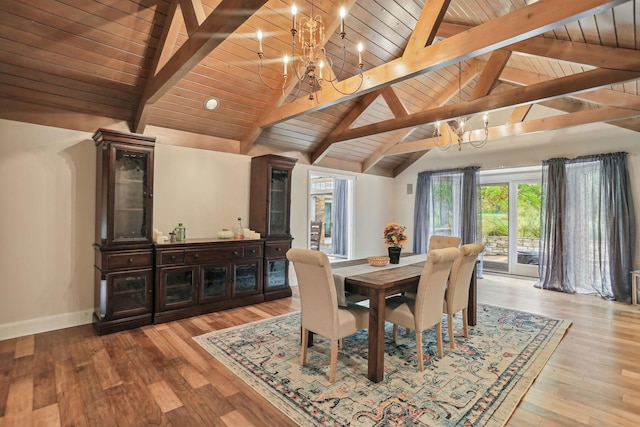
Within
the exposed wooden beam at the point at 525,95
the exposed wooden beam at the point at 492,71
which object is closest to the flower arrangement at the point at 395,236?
the exposed wooden beam at the point at 525,95

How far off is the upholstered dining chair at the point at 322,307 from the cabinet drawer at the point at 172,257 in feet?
6.19

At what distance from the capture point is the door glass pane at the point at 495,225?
6434 mm

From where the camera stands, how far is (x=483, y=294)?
510cm

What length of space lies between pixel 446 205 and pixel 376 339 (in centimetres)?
512

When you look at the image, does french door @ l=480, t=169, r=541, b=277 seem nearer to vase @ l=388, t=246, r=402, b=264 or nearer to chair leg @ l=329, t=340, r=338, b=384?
vase @ l=388, t=246, r=402, b=264

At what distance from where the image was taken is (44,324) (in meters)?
3.35

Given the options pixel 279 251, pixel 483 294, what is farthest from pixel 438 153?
pixel 279 251

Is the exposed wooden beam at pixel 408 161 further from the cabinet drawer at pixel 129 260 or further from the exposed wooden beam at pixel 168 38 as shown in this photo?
the cabinet drawer at pixel 129 260

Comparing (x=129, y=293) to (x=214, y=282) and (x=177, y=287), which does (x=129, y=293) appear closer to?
(x=177, y=287)

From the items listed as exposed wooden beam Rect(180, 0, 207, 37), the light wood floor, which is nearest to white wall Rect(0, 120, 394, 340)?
the light wood floor

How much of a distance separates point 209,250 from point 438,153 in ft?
17.4

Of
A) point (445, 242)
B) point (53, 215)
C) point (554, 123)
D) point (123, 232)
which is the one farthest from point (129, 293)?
point (554, 123)

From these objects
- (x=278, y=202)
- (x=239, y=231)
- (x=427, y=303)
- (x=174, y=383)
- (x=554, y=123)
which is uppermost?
(x=554, y=123)

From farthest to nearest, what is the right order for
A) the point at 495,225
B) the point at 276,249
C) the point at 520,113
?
the point at 495,225 → the point at 520,113 → the point at 276,249
